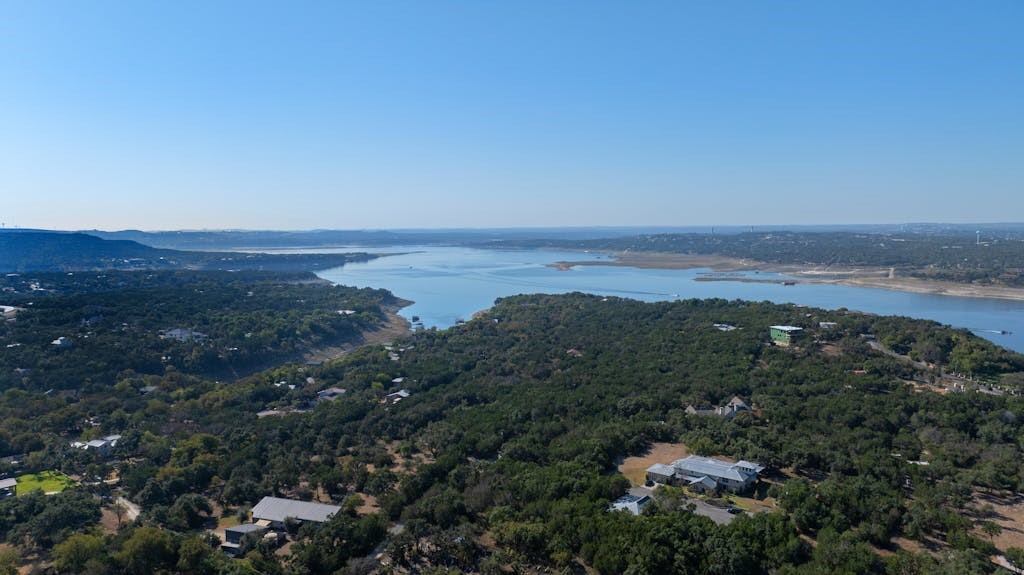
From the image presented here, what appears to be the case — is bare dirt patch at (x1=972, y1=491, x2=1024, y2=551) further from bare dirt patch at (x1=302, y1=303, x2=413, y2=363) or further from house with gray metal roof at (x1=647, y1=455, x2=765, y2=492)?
bare dirt patch at (x1=302, y1=303, x2=413, y2=363)

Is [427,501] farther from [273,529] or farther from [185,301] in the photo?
[185,301]

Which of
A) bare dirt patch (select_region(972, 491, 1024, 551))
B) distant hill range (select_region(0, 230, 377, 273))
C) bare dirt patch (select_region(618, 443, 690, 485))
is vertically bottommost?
bare dirt patch (select_region(618, 443, 690, 485))

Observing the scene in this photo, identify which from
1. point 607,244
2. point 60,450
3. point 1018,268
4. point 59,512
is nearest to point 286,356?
point 60,450

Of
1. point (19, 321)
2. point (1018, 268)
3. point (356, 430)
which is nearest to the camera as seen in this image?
point (356, 430)

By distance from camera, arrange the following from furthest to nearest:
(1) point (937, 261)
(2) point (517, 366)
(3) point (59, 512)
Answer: (1) point (937, 261) < (2) point (517, 366) < (3) point (59, 512)

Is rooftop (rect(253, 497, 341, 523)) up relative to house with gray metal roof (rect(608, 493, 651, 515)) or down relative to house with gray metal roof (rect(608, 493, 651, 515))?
down

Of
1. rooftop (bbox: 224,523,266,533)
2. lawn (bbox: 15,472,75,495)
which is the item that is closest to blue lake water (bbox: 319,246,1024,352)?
lawn (bbox: 15,472,75,495)

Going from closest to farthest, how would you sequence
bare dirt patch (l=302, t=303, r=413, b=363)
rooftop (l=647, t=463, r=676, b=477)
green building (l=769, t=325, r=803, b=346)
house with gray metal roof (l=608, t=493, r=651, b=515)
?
house with gray metal roof (l=608, t=493, r=651, b=515), rooftop (l=647, t=463, r=676, b=477), green building (l=769, t=325, r=803, b=346), bare dirt patch (l=302, t=303, r=413, b=363)
